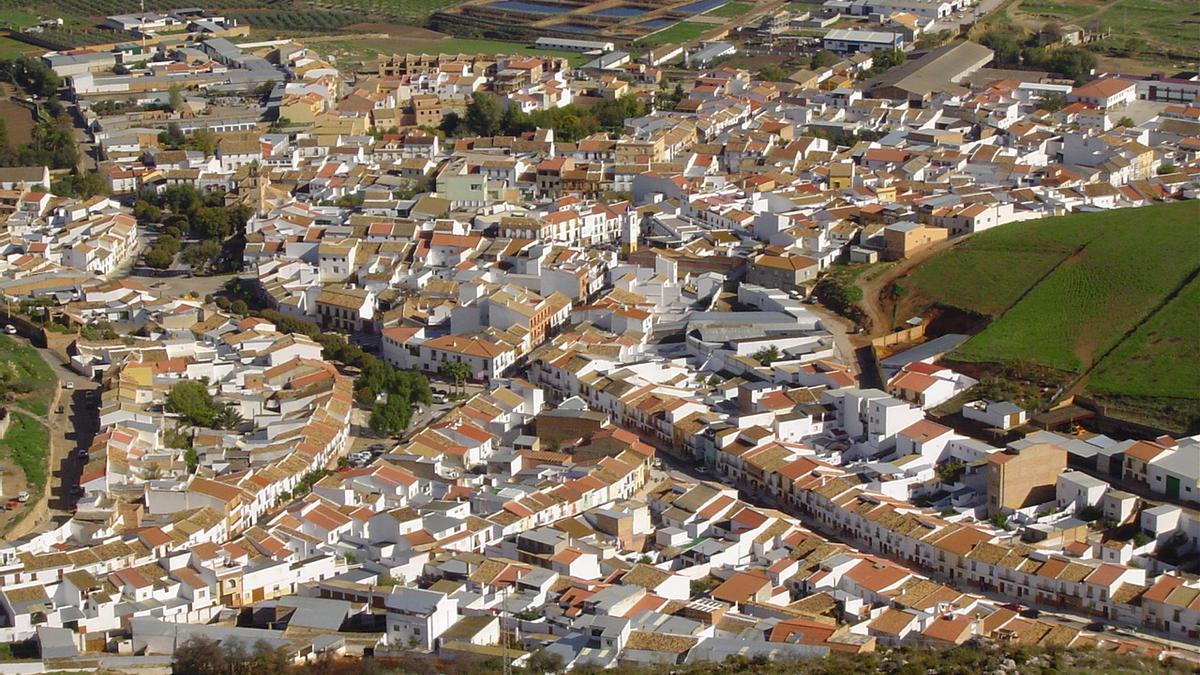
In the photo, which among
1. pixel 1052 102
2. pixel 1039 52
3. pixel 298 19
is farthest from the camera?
A: pixel 298 19

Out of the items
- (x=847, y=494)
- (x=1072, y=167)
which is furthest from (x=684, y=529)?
(x=1072, y=167)

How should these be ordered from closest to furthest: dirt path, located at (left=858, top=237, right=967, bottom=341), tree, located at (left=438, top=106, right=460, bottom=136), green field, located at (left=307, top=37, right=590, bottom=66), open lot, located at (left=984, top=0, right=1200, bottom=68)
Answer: dirt path, located at (left=858, top=237, right=967, bottom=341)
tree, located at (left=438, top=106, right=460, bottom=136)
open lot, located at (left=984, top=0, right=1200, bottom=68)
green field, located at (left=307, top=37, right=590, bottom=66)

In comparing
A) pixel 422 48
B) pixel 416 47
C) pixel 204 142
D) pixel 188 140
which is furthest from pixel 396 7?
pixel 204 142

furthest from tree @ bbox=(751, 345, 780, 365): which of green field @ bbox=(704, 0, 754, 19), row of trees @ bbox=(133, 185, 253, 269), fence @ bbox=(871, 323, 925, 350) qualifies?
green field @ bbox=(704, 0, 754, 19)

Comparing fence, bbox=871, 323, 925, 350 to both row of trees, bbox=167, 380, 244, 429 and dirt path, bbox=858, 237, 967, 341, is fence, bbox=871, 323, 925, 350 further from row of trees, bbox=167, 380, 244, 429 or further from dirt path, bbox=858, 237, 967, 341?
row of trees, bbox=167, 380, 244, 429

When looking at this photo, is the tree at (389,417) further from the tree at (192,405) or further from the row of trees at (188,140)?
the row of trees at (188,140)

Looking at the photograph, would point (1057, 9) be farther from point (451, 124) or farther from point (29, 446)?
point (29, 446)
